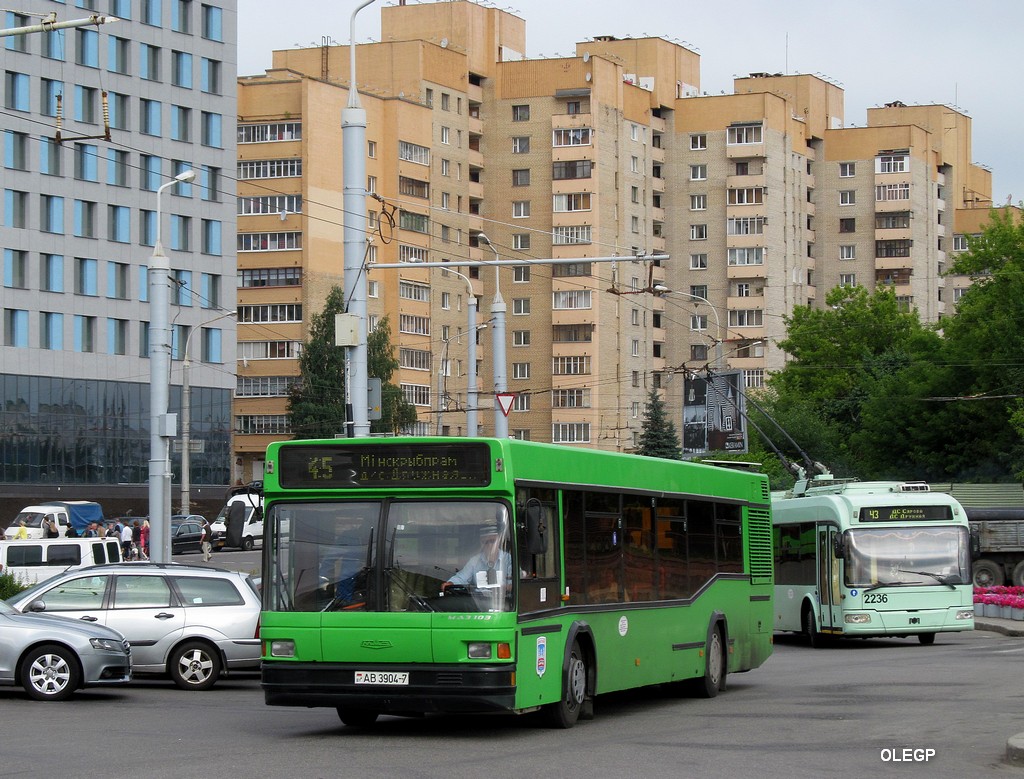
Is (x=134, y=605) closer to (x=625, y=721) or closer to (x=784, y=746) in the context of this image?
(x=625, y=721)

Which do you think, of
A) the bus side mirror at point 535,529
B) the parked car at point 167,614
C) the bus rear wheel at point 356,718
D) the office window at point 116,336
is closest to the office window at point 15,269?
the office window at point 116,336

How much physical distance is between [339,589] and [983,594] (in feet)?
90.8

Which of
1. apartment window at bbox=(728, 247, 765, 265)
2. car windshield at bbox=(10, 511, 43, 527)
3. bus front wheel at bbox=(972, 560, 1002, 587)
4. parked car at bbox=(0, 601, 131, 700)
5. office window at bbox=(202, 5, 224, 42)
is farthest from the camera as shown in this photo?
apartment window at bbox=(728, 247, 765, 265)

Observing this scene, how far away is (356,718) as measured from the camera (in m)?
14.5

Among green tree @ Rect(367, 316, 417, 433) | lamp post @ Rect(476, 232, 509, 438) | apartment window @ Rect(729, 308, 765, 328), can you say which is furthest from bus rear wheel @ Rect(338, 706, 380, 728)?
apartment window @ Rect(729, 308, 765, 328)

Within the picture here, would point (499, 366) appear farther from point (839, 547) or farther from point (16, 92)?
point (16, 92)

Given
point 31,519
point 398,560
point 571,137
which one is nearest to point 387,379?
point 571,137

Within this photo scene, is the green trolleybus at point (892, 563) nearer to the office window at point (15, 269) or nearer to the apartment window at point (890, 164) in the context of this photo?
the office window at point (15, 269)

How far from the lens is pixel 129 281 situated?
79.3m

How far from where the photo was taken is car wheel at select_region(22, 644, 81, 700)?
681 inches

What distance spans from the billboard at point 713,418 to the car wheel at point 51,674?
40.8 metres

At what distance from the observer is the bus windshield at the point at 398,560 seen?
1302 cm

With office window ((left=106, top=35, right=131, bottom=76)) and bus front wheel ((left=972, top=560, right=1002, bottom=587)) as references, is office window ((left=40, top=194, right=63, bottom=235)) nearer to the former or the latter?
office window ((left=106, top=35, right=131, bottom=76))

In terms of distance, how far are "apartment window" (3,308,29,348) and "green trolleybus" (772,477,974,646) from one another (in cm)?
5354
